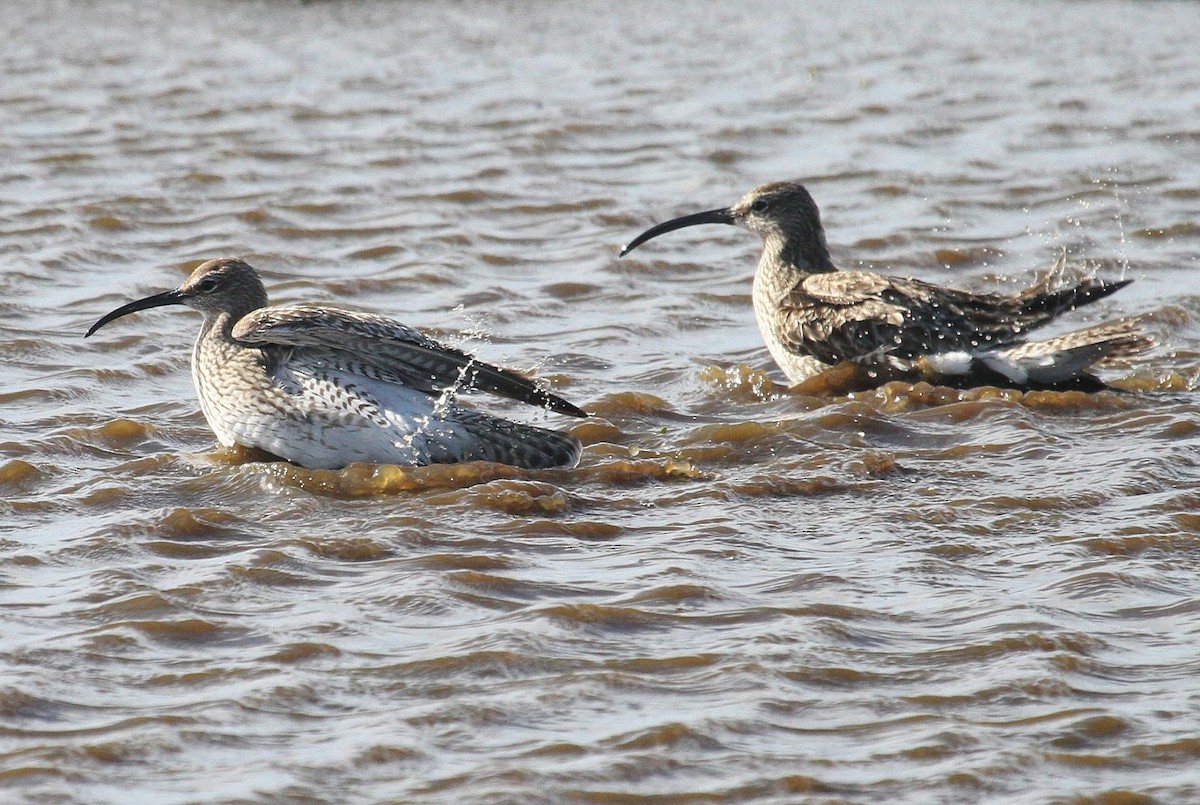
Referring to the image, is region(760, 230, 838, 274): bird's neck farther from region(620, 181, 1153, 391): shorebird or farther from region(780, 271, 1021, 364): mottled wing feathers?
region(780, 271, 1021, 364): mottled wing feathers

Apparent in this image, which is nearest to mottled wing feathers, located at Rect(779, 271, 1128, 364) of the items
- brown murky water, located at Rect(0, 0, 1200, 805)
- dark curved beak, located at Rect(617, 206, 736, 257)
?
brown murky water, located at Rect(0, 0, 1200, 805)

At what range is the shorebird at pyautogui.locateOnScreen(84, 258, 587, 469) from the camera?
7258 mm

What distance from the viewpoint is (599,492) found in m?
7.07

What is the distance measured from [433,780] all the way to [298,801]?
325 mm

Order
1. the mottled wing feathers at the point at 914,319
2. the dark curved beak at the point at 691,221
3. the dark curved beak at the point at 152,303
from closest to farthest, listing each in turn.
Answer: the dark curved beak at the point at 152,303 < the mottled wing feathers at the point at 914,319 < the dark curved beak at the point at 691,221

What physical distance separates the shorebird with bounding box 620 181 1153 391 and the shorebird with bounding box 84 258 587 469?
1565 mm

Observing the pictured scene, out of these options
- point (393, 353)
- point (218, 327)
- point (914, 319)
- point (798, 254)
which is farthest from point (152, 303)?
point (914, 319)

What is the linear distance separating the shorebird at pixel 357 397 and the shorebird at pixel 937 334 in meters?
1.57

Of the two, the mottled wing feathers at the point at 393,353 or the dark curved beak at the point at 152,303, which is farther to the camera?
the dark curved beak at the point at 152,303

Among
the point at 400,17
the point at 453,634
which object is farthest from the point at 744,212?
the point at 400,17

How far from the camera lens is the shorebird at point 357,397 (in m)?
7.26

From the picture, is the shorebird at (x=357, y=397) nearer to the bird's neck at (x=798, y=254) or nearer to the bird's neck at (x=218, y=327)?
the bird's neck at (x=218, y=327)

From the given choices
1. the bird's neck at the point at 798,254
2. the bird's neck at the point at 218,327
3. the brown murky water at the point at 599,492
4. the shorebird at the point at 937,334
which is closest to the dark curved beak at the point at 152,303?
the bird's neck at the point at 218,327

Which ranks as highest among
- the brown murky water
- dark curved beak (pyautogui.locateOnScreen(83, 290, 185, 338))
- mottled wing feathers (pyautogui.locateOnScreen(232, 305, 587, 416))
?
dark curved beak (pyautogui.locateOnScreen(83, 290, 185, 338))
